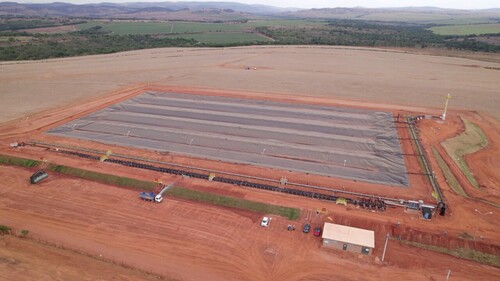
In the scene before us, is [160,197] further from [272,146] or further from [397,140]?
[397,140]

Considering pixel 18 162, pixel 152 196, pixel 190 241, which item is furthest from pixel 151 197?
pixel 18 162

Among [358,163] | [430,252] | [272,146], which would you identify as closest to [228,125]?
[272,146]

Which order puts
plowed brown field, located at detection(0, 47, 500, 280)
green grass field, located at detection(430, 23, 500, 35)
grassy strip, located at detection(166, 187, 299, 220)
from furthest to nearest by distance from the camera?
green grass field, located at detection(430, 23, 500, 35) → grassy strip, located at detection(166, 187, 299, 220) → plowed brown field, located at detection(0, 47, 500, 280)

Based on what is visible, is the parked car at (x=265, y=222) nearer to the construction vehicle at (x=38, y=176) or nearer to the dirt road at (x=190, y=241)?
the dirt road at (x=190, y=241)

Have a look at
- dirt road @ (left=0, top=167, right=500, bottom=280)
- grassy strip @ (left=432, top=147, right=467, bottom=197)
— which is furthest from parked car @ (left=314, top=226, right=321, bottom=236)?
grassy strip @ (left=432, top=147, right=467, bottom=197)

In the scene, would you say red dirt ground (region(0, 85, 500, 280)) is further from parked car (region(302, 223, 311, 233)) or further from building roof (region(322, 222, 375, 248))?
building roof (region(322, 222, 375, 248))

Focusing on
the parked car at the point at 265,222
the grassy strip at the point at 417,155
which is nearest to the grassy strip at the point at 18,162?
the parked car at the point at 265,222
